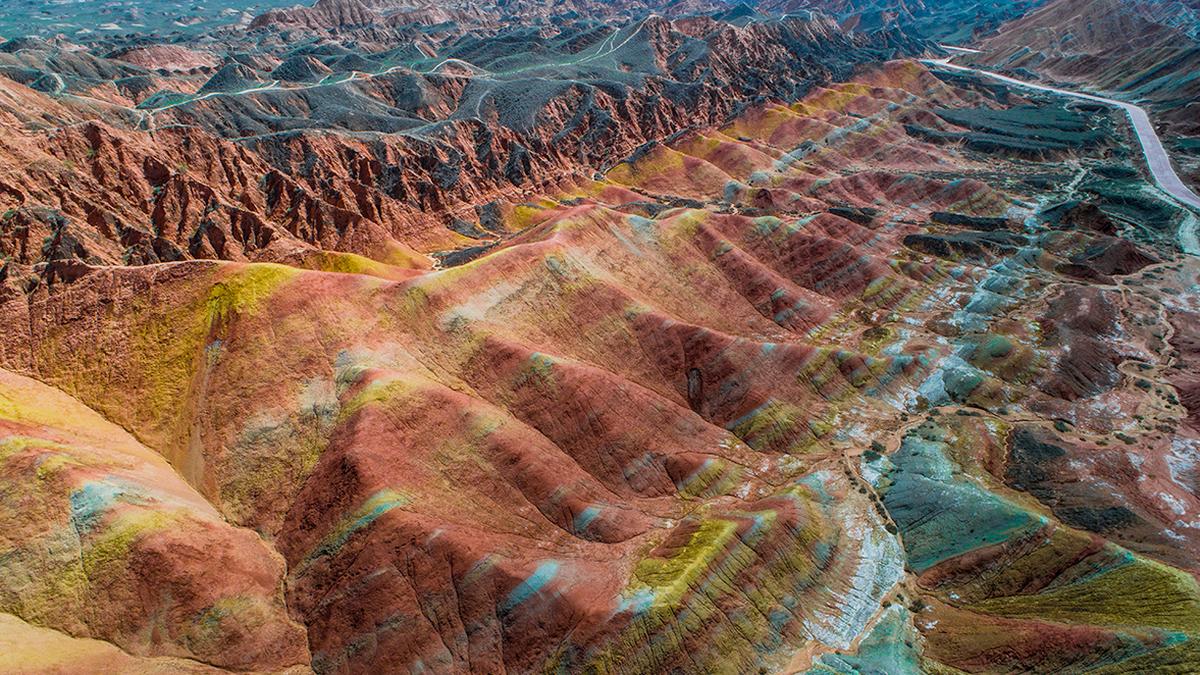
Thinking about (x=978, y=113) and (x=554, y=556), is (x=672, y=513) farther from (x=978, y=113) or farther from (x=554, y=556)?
(x=978, y=113)

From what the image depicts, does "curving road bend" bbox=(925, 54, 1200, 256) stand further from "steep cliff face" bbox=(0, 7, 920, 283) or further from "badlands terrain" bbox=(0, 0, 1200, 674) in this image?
"steep cliff face" bbox=(0, 7, 920, 283)

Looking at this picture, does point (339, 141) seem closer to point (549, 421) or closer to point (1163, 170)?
point (549, 421)

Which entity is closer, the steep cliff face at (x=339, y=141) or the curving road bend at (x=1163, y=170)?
the steep cliff face at (x=339, y=141)

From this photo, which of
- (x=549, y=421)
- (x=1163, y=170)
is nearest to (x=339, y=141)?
(x=549, y=421)

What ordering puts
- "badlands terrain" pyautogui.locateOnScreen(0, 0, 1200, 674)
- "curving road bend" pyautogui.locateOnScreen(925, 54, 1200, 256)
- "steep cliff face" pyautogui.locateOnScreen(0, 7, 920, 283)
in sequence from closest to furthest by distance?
"badlands terrain" pyautogui.locateOnScreen(0, 0, 1200, 674), "steep cliff face" pyautogui.locateOnScreen(0, 7, 920, 283), "curving road bend" pyautogui.locateOnScreen(925, 54, 1200, 256)

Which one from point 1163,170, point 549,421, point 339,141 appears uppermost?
point 339,141

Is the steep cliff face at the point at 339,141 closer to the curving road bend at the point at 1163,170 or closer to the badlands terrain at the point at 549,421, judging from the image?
the badlands terrain at the point at 549,421

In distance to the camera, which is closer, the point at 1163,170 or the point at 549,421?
the point at 549,421

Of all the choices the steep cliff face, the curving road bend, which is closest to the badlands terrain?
the steep cliff face

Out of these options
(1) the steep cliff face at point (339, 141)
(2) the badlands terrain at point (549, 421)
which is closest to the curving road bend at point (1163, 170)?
(2) the badlands terrain at point (549, 421)
